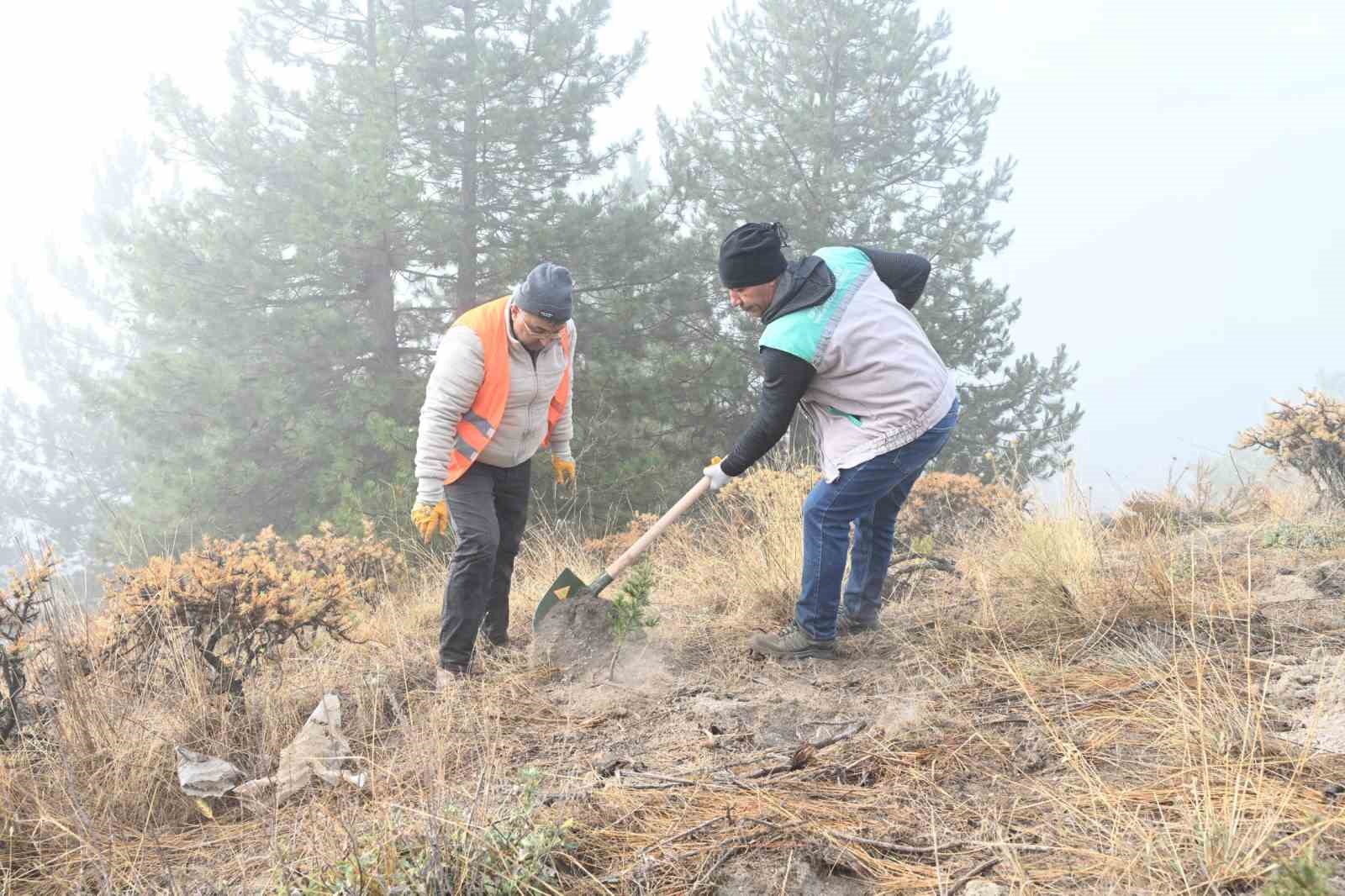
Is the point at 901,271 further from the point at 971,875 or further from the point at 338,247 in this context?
the point at 338,247

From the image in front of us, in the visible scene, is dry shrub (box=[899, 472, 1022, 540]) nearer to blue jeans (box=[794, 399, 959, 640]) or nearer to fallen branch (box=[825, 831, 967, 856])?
blue jeans (box=[794, 399, 959, 640])

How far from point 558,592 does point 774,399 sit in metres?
1.46

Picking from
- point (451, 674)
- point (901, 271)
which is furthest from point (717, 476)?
point (451, 674)

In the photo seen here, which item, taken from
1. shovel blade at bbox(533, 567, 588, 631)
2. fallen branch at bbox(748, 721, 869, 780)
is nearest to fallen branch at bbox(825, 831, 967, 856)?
fallen branch at bbox(748, 721, 869, 780)

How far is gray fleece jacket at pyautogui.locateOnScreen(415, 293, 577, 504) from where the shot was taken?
3547mm

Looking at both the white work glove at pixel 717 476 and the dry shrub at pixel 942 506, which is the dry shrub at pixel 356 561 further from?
the dry shrub at pixel 942 506

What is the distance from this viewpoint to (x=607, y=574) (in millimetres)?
3934

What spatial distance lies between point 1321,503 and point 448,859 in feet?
20.0

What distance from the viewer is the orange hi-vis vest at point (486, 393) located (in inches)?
141

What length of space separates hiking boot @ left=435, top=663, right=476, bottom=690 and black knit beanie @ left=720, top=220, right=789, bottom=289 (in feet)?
6.38

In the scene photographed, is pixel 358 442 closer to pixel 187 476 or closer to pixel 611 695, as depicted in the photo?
pixel 187 476

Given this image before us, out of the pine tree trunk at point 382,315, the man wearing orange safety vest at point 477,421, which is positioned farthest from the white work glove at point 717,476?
the pine tree trunk at point 382,315

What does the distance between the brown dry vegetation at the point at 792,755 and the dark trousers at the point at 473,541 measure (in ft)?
0.89

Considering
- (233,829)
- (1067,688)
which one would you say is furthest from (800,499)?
(233,829)
